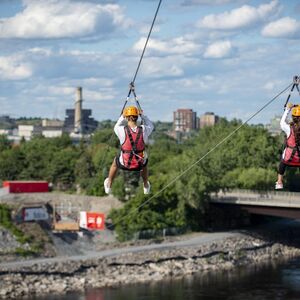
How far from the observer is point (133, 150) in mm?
22141

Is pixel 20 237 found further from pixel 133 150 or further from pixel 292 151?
pixel 292 151

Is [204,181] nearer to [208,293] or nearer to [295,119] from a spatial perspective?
[208,293]

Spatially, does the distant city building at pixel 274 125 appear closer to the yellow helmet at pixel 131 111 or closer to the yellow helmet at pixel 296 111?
the yellow helmet at pixel 296 111

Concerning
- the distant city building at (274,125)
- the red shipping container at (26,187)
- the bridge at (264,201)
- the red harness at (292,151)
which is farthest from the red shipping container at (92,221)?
the red harness at (292,151)

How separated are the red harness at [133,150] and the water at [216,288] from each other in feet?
135

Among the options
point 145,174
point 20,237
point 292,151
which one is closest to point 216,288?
point 20,237

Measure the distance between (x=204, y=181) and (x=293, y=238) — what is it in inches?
561

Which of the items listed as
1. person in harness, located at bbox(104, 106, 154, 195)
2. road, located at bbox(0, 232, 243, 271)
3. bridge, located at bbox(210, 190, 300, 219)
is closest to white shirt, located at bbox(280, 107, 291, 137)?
person in harness, located at bbox(104, 106, 154, 195)

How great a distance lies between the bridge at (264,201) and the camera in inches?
3334

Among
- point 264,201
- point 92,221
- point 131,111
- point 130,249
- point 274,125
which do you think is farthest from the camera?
point 274,125

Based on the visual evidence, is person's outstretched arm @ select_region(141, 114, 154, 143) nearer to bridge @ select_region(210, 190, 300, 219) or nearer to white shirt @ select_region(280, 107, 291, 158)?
white shirt @ select_region(280, 107, 291, 158)

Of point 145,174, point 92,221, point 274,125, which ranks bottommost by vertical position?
point 92,221

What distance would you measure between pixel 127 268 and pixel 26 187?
73.0 ft

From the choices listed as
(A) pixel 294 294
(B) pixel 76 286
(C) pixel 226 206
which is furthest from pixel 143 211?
(A) pixel 294 294
